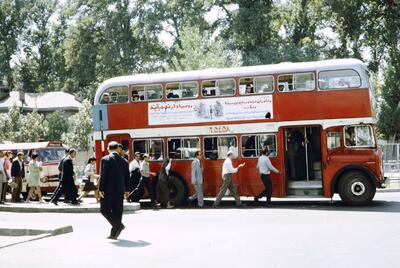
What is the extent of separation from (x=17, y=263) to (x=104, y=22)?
1626 inches

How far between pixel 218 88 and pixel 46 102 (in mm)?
50615

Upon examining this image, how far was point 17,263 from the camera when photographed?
30.1 feet

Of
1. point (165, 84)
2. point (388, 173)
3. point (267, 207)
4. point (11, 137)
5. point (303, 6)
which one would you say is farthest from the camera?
point (11, 137)

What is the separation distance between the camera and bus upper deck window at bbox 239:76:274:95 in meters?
19.3

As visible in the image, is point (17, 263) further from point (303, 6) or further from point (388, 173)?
point (303, 6)

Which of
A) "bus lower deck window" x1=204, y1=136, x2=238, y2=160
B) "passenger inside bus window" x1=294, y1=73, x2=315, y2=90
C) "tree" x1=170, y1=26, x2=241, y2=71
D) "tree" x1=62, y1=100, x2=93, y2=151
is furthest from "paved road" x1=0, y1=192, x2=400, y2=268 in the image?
"tree" x1=62, y1=100, x2=93, y2=151

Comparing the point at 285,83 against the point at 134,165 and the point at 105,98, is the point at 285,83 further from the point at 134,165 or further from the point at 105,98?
the point at 105,98

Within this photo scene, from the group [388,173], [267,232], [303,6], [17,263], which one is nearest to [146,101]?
[267,232]

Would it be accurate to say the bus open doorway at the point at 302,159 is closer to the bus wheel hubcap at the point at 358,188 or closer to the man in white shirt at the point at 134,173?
the bus wheel hubcap at the point at 358,188

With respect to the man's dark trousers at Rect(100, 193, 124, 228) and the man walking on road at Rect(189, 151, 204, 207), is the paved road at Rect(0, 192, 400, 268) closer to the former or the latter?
the man's dark trousers at Rect(100, 193, 124, 228)

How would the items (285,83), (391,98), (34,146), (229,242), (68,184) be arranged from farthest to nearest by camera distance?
1. (391,98)
2. (34,146)
3. (68,184)
4. (285,83)
5. (229,242)

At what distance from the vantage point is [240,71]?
19.7m

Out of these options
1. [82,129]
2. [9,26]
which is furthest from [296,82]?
[9,26]

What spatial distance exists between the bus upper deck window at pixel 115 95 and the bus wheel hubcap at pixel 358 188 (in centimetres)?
780
